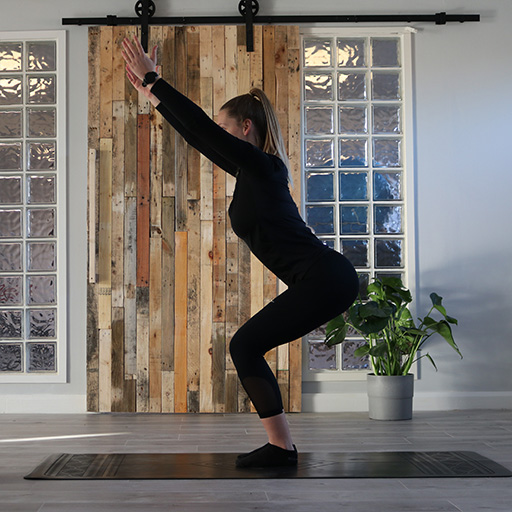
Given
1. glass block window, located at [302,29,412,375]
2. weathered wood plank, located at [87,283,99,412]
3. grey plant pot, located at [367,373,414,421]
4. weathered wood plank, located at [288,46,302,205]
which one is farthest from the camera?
glass block window, located at [302,29,412,375]

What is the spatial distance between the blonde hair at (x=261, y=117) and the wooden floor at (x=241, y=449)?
3.83ft

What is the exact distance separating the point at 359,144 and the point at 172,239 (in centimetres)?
136

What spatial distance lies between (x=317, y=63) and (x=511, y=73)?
1263 millimetres

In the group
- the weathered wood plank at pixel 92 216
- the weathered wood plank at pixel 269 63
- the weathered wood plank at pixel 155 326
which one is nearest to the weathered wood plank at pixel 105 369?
the weathered wood plank at pixel 155 326

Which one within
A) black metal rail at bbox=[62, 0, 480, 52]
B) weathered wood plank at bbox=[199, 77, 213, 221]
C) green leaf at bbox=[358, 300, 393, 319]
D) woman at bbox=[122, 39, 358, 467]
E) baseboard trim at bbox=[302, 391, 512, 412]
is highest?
black metal rail at bbox=[62, 0, 480, 52]

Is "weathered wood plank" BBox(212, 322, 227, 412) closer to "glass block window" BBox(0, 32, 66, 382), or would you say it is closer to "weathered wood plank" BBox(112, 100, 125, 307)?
"weathered wood plank" BBox(112, 100, 125, 307)

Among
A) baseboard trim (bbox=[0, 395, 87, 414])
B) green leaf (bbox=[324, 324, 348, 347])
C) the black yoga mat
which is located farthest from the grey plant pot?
baseboard trim (bbox=[0, 395, 87, 414])

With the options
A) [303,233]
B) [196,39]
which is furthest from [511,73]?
[303,233]

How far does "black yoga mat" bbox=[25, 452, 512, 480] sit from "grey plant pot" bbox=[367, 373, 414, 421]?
1018 millimetres

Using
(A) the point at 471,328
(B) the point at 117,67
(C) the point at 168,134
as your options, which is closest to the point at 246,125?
(C) the point at 168,134

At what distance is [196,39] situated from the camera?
14.2ft

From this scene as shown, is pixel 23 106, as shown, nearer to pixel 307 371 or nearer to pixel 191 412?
pixel 191 412

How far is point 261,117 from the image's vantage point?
2.55 meters

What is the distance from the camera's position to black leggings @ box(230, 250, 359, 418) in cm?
238
